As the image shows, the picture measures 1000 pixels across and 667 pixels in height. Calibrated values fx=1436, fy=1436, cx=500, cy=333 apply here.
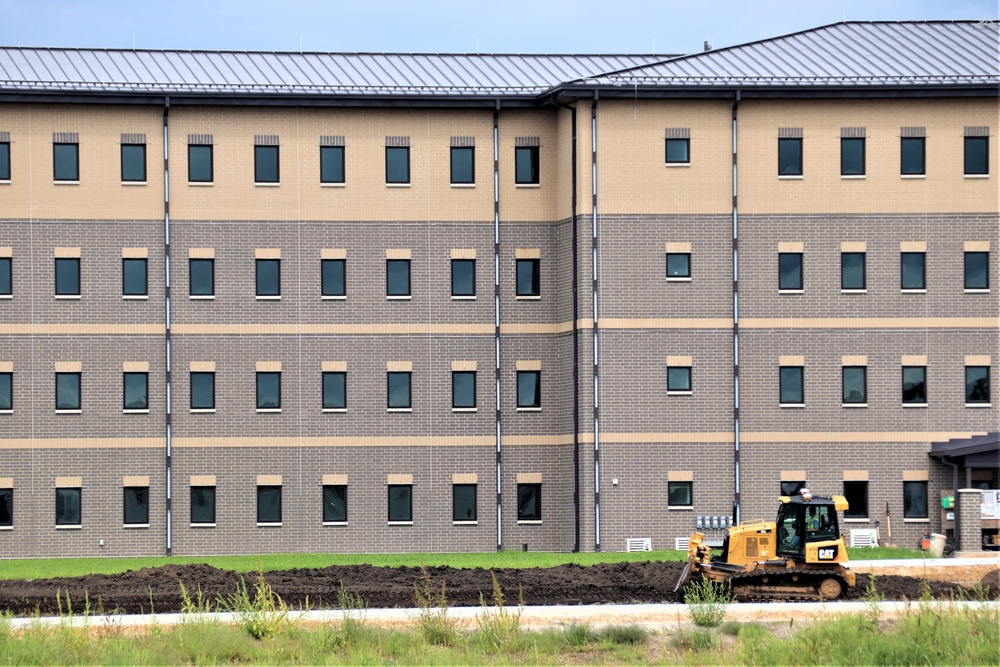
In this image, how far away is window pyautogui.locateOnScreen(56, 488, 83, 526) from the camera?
140 ft

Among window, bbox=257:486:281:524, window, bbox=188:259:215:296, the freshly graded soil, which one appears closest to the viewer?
the freshly graded soil

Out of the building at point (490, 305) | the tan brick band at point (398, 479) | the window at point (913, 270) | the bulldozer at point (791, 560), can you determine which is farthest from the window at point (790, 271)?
the bulldozer at point (791, 560)

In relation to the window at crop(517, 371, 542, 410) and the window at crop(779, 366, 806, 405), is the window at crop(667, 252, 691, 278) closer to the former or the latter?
the window at crop(779, 366, 806, 405)

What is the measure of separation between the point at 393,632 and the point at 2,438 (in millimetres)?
23862

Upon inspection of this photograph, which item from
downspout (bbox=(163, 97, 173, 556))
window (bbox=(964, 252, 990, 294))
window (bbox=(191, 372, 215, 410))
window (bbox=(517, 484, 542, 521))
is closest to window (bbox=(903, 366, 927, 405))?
window (bbox=(964, 252, 990, 294))

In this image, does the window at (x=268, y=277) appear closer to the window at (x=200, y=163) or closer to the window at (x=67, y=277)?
the window at (x=200, y=163)

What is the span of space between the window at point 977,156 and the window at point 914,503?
379 inches

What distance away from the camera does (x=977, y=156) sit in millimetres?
43156

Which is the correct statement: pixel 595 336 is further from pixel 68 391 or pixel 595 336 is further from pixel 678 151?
pixel 68 391

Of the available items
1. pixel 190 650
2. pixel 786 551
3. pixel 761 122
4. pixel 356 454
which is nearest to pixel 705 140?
pixel 761 122

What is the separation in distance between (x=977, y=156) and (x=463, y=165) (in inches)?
611

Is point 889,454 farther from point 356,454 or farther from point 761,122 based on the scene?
point 356,454

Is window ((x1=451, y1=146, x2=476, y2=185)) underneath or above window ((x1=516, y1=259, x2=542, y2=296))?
above

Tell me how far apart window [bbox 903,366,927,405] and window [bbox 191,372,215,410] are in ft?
68.3
